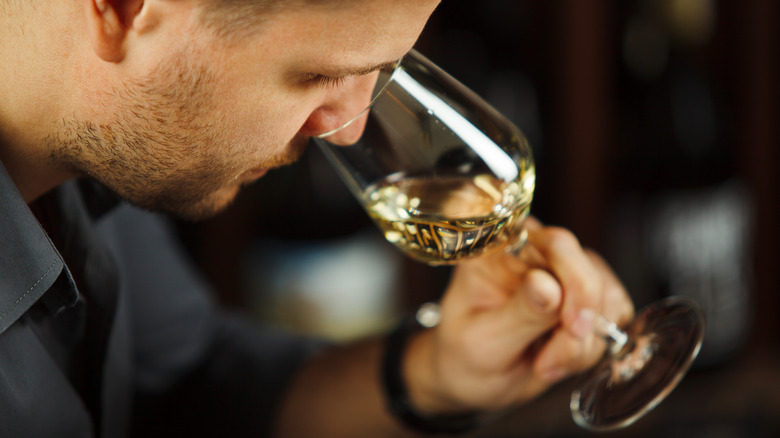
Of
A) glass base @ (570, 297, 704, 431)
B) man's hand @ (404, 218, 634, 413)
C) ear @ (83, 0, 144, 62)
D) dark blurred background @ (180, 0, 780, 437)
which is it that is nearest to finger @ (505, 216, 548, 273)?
man's hand @ (404, 218, 634, 413)

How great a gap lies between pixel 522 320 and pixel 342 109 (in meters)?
0.25

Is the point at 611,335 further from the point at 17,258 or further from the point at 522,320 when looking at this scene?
the point at 17,258

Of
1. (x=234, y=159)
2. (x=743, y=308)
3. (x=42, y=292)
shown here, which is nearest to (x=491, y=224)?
(x=234, y=159)

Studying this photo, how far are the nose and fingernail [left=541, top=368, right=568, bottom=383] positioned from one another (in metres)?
0.28

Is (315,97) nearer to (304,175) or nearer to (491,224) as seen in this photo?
(491,224)

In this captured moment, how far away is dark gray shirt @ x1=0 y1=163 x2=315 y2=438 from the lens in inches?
19.4

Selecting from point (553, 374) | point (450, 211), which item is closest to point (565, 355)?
point (553, 374)

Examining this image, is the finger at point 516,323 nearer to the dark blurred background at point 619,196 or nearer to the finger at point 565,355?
the finger at point 565,355

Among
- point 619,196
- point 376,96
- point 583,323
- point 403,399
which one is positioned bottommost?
point 619,196

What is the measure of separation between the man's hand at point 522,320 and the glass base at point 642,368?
3 centimetres

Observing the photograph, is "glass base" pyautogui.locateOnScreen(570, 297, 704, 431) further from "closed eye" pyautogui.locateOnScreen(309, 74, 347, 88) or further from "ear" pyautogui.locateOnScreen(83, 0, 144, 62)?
"ear" pyautogui.locateOnScreen(83, 0, 144, 62)

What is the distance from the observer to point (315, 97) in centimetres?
47

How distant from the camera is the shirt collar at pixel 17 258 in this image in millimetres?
472

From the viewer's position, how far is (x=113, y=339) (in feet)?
2.13
